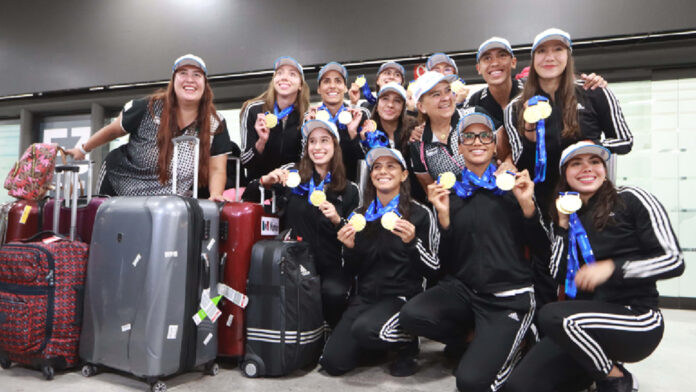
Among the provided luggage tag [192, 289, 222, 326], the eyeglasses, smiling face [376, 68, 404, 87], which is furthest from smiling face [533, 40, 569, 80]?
luggage tag [192, 289, 222, 326]

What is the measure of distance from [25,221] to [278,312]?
6.47 feet

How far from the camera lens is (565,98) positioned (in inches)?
102

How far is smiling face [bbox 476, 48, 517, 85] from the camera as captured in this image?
3137 mm

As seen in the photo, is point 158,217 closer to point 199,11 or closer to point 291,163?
point 291,163

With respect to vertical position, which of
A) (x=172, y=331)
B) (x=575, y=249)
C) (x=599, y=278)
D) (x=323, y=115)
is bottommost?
(x=172, y=331)

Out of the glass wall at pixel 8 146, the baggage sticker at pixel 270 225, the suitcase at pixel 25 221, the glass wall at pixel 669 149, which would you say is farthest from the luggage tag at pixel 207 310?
the glass wall at pixel 8 146

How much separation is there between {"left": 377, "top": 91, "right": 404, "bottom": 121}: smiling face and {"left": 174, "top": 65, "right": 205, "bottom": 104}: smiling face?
130 cm

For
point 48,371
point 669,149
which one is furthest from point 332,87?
point 669,149

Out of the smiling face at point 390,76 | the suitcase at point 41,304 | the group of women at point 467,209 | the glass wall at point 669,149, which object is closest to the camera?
the group of women at point 467,209

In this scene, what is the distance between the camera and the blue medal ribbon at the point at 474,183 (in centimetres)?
255

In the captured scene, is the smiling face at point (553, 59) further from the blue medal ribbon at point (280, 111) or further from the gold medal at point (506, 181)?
the blue medal ribbon at point (280, 111)

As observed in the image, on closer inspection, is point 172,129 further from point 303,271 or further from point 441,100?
point 441,100

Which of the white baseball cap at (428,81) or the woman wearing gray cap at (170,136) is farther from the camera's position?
the woman wearing gray cap at (170,136)

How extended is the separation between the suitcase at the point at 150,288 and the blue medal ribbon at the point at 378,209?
99 centimetres
